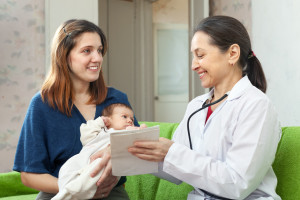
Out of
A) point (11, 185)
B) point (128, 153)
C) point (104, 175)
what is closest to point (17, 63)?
point (11, 185)

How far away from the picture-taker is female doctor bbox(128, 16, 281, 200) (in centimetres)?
119

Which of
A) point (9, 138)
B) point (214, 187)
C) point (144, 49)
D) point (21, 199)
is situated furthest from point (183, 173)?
point (144, 49)

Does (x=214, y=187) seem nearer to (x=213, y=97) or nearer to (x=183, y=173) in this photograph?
(x=183, y=173)

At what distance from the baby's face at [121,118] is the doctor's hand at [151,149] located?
0.98 feet

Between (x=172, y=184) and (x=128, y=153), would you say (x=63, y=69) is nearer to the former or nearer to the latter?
(x=128, y=153)

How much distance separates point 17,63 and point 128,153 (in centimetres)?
250

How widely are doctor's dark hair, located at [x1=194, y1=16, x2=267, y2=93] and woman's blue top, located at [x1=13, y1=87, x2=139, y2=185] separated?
65 cm

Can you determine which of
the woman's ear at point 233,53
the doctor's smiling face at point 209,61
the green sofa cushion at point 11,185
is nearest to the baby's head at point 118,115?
the doctor's smiling face at point 209,61

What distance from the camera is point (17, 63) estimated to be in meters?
3.42

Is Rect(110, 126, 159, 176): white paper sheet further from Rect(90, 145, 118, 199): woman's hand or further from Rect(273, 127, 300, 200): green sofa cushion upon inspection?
Rect(273, 127, 300, 200): green sofa cushion

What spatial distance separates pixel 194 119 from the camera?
5.08 ft

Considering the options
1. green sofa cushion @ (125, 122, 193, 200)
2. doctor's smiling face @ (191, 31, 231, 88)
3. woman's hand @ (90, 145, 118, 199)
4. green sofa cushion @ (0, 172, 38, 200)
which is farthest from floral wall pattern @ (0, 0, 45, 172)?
doctor's smiling face @ (191, 31, 231, 88)

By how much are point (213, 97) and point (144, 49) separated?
3.95m

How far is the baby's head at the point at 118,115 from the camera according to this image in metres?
1.56
